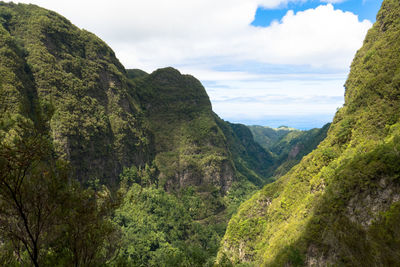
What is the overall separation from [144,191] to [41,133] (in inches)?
2827

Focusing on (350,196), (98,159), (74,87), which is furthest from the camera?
(74,87)

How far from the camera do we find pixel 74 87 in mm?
70625

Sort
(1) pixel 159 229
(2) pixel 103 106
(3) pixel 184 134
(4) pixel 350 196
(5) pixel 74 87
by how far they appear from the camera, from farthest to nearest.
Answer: (3) pixel 184 134 → (2) pixel 103 106 → (5) pixel 74 87 → (1) pixel 159 229 → (4) pixel 350 196

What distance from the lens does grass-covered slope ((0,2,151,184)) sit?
194 ft

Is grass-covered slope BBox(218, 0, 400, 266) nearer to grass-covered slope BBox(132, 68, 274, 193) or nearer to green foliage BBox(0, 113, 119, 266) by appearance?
green foliage BBox(0, 113, 119, 266)

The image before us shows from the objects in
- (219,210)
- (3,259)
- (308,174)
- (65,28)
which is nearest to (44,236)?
(3,259)

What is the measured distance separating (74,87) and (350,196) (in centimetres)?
7596

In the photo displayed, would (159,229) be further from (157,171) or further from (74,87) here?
(74,87)

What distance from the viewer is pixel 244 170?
13225 cm

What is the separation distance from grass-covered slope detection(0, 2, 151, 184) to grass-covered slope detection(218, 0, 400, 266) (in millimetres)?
46741

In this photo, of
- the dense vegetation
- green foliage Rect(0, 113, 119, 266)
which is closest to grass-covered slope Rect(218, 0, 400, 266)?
the dense vegetation

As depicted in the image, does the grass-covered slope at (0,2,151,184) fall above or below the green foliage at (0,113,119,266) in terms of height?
above

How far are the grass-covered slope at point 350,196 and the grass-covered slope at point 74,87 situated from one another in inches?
1840

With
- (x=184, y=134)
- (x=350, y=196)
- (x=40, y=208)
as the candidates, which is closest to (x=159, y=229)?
(x=184, y=134)
